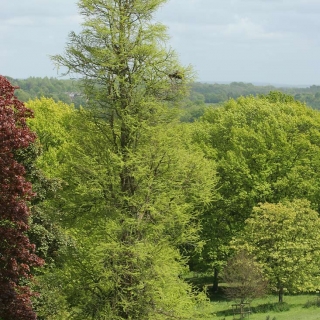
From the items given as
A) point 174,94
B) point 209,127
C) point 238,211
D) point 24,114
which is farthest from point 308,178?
point 24,114

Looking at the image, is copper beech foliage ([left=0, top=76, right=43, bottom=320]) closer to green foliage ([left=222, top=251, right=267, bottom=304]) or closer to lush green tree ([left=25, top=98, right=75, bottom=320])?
lush green tree ([left=25, top=98, right=75, bottom=320])

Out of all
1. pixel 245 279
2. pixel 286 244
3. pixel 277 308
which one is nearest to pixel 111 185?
pixel 245 279

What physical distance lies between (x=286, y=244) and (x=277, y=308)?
163 inches

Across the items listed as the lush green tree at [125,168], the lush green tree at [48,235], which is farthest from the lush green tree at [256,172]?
the lush green tree at [125,168]

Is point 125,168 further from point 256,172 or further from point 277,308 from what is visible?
point 256,172

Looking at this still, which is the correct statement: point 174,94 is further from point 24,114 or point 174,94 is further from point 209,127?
point 209,127

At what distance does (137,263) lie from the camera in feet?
57.7

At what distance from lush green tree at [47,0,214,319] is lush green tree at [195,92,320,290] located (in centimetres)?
2071

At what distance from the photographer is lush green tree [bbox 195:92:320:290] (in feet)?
130

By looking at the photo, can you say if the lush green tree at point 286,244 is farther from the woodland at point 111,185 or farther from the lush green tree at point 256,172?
the woodland at point 111,185

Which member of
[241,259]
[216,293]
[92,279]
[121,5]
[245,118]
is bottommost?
[216,293]

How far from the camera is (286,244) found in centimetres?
3384

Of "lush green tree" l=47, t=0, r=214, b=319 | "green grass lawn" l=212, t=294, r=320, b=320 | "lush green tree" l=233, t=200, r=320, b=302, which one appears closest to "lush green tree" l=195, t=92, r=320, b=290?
"green grass lawn" l=212, t=294, r=320, b=320

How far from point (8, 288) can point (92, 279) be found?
2.93m
